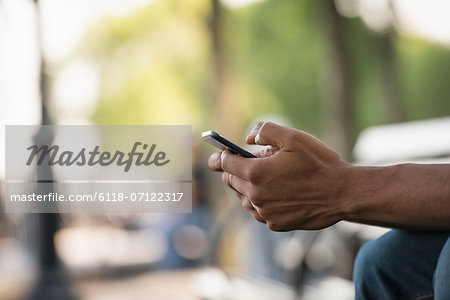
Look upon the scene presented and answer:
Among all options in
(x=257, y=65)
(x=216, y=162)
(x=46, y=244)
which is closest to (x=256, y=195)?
(x=216, y=162)

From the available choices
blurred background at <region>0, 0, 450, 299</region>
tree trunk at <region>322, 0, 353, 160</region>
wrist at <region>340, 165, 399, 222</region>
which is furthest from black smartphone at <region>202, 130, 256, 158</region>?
tree trunk at <region>322, 0, 353, 160</region>

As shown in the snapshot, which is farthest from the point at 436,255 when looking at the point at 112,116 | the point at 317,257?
the point at 112,116

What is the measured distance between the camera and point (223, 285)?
3.83 m

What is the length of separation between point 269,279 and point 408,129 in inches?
85.0

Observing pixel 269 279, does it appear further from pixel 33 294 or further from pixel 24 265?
pixel 24 265

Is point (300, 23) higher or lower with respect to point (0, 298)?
higher

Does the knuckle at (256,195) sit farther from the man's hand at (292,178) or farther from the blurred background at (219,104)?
the blurred background at (219,104)

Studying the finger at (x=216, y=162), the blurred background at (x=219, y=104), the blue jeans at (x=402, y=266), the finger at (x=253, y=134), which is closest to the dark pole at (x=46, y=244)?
the blurred background at (x=219, y=104)

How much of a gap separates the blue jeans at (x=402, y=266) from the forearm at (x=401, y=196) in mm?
42

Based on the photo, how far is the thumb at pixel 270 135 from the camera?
1157mm

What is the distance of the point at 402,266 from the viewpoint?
119 cm

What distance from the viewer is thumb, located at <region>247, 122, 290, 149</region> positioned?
1.16 metres

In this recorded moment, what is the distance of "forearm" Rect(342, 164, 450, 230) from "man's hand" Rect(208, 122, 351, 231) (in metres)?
0.03

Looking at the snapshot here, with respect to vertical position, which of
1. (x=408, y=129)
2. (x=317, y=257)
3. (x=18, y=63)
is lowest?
(x=317, y=257)
